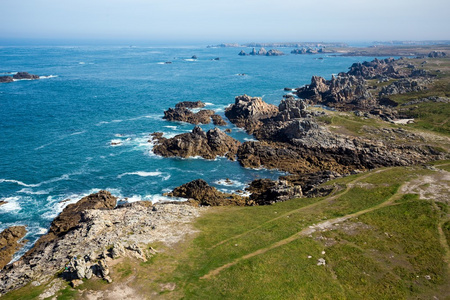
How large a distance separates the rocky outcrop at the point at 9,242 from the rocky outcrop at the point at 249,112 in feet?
244

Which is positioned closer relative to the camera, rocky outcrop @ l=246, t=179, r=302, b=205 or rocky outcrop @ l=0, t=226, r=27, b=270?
rocky outcrop @ l=0, t=226, r=27, b=270

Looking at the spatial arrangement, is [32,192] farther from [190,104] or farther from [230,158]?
[190,104]

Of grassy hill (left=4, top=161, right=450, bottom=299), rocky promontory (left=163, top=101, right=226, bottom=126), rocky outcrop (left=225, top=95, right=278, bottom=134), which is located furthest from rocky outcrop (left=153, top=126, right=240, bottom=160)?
grassy hill (left=4, top=161, right=450, bottom=299)

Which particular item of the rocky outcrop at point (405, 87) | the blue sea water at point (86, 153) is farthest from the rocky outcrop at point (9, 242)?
the rocky outcrop at point (405, 87)

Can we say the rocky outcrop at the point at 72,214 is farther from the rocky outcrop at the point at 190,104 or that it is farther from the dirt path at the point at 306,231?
the rocky outcrop at the point at 190,104

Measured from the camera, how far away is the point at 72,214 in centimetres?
5609

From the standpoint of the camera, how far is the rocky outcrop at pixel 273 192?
194 ft

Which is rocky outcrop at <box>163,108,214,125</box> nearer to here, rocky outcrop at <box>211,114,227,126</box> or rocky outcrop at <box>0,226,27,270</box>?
rocky outcrop at <box>211,114,227,126</box>

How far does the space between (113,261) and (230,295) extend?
15424mm

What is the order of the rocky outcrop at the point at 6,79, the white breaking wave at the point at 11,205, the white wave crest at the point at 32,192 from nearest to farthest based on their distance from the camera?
the white breaking wave at the point at 11,205 → the white wave crest at the point at 32,192 → the rocky outcrop at the point at 6,79

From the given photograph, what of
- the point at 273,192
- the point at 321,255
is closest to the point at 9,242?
the point at 273,192

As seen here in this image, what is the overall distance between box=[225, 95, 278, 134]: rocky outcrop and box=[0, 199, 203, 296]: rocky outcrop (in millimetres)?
61220

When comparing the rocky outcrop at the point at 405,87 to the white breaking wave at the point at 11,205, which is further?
the rocky outcrop at the point at 405,87

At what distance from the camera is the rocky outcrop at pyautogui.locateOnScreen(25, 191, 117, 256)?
50000mm
